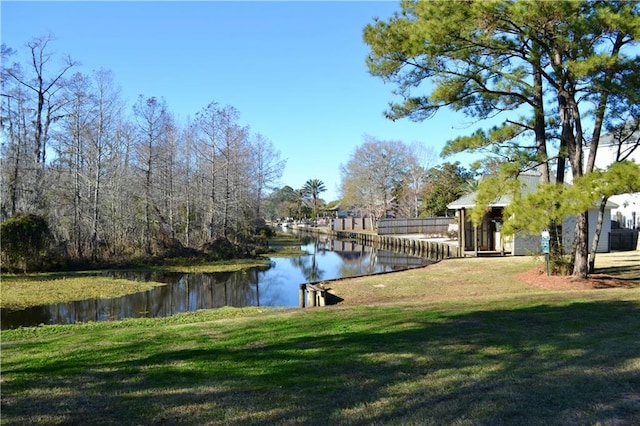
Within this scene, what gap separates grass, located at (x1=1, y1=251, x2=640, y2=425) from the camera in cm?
370

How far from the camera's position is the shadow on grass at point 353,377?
3.68 m

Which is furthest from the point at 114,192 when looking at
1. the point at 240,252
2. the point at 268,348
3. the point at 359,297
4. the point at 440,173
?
the point at 440,173

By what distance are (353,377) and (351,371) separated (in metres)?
0.22

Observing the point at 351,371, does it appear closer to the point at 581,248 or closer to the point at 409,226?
the point at 581,248

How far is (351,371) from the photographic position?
4.85m

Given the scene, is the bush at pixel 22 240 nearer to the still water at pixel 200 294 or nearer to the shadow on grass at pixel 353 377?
the still water at pixel 200 294

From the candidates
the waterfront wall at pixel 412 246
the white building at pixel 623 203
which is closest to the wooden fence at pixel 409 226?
the waterfront wall at pixel 412 246

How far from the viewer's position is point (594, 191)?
10.6 meters

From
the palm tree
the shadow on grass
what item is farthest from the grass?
the palm tree

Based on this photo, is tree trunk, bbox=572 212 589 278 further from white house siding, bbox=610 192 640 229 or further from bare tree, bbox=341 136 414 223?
bare tree, bbox=341 136 414 223

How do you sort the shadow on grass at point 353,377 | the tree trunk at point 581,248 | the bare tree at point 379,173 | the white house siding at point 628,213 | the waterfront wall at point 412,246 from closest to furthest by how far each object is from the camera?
1. the shadow on grass at point 353,377
2. the tree trunk at point 581,248
3. the white house siding at point 628,213
4. the waterfront wall at point 412,246
5. the bare tree at point 379,173

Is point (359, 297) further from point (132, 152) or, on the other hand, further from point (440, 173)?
point (440, 173)

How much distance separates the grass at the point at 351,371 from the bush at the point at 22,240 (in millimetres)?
14533

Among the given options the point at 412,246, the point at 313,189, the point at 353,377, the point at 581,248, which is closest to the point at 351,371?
the point at 353,377
